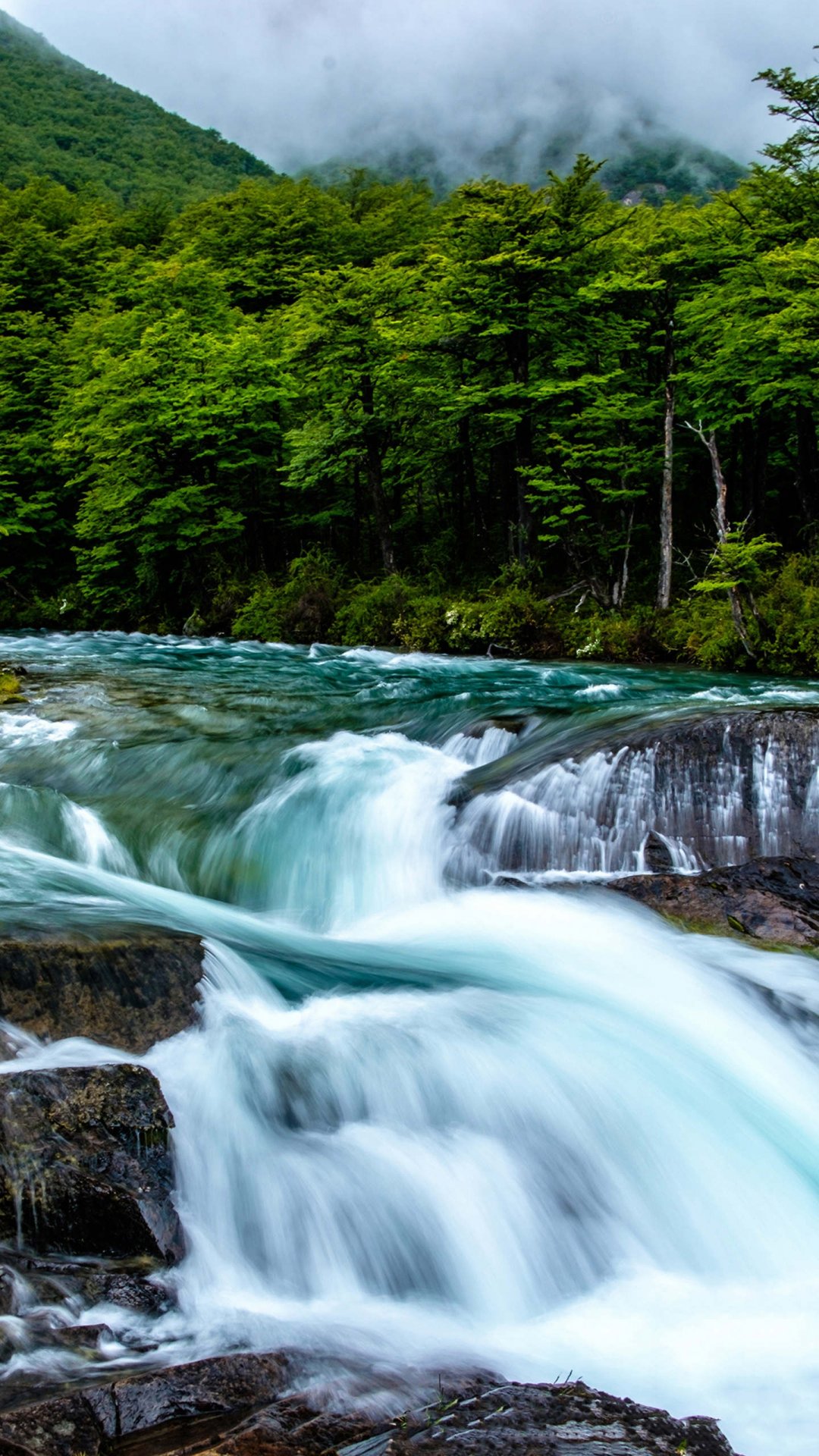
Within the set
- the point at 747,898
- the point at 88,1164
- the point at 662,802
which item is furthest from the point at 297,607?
the point at 88,1164

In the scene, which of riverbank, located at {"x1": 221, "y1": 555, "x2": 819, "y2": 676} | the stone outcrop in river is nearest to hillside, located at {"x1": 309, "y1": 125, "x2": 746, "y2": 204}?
riverbank, located at {"x1": 221, "y1": 555, "x2": 819, "y2": 676}

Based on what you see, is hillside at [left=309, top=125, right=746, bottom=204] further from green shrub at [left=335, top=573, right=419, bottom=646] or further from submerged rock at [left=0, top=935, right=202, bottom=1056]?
submerged rock at [left=0, top=935, right=202, bottom=1056]

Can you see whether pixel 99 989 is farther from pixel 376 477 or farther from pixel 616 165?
pixel 616 165

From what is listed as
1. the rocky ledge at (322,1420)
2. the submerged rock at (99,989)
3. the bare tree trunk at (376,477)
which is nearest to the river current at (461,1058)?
the submerged rock at (99,989)

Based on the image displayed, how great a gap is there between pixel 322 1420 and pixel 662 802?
20.2 ft

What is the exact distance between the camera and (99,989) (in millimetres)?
4699

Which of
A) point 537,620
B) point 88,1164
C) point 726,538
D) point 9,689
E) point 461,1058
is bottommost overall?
point 461,1058

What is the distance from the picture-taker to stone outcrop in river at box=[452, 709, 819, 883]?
316 inches

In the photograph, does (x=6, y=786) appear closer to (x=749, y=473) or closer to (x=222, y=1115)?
(x=222, y=1115)

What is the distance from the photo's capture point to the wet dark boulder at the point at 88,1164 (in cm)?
349

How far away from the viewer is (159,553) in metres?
26.0

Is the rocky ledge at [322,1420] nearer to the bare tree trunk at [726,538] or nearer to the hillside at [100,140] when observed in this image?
the bare tree trunk at [726,538]

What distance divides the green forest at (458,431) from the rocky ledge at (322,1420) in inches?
440

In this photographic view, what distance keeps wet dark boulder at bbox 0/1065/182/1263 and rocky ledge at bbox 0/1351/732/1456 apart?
0.74 metres
